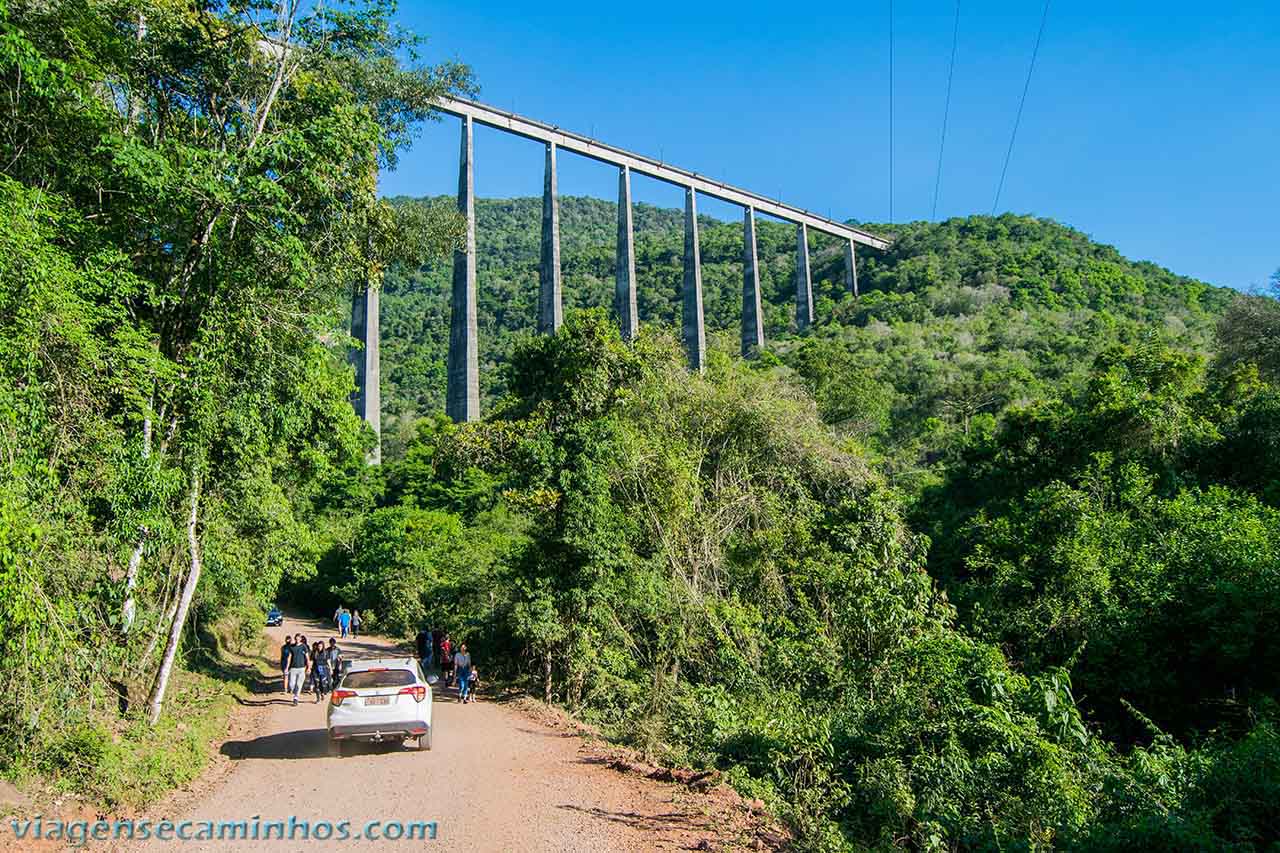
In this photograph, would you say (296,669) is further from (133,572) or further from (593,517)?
(593,517)

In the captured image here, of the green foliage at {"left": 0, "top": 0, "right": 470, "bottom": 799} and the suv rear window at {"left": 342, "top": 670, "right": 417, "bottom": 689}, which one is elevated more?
the green foliage at {"left": 0, "top": 0, "right": 470, "bottom": 799}

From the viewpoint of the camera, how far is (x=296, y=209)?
11141mm

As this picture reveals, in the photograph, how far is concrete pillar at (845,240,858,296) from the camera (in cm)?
6400

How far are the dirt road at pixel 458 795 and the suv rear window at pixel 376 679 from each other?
935 millimetres

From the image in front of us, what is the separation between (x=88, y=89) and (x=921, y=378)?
33.8m

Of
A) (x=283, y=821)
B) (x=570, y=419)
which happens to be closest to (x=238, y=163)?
(x=283, y=821)

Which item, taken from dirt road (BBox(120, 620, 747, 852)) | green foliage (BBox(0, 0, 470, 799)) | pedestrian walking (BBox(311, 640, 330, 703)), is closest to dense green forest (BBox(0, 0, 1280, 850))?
green foliage (BBox(0, 0, 470, 799))

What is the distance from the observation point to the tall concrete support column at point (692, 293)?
45.3 meters

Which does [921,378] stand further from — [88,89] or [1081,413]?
[88,89]

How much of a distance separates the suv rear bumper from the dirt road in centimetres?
32

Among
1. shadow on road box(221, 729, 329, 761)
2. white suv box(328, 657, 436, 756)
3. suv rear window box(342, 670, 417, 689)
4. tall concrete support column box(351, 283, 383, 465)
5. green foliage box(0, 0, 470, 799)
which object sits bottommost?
shadow on road box(221, 729, 329, 761)

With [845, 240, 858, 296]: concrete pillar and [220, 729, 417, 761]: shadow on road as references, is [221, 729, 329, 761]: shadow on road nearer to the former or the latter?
[220, 729, 417, 761]: shadow on road

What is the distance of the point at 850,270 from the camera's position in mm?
64188

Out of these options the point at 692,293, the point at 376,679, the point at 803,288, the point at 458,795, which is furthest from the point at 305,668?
the point at 803,288
